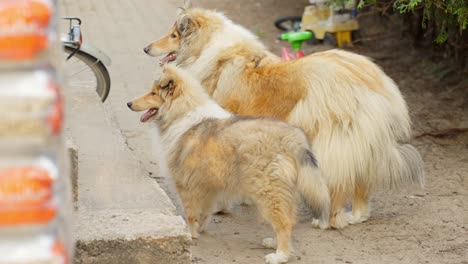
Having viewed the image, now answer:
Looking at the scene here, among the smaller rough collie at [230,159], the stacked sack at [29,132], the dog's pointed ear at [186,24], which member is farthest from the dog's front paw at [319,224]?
the stacked sack at [29,132]

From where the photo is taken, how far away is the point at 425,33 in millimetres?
10086

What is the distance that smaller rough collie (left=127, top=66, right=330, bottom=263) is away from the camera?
5.05m

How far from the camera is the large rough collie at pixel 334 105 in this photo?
5625mm

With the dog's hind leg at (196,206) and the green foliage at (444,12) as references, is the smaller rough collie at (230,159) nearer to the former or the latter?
the dog's hind leg at (196,206)

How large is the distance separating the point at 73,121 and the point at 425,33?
489cm

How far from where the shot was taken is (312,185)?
512cm

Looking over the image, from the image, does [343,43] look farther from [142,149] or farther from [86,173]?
[86,173]

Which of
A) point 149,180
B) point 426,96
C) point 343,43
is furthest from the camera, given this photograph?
point 343,43

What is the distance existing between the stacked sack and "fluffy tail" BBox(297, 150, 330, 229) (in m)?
3.51

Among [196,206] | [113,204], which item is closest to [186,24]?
[196,206]

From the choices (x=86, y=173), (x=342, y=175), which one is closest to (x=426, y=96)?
(x=342, y=175)

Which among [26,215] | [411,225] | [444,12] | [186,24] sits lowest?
[411,225]

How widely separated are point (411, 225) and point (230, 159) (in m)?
1.62

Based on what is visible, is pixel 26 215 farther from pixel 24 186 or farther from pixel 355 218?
pixel 355 218
